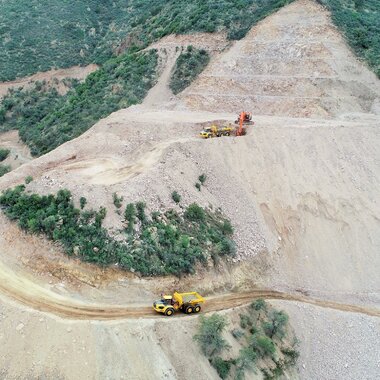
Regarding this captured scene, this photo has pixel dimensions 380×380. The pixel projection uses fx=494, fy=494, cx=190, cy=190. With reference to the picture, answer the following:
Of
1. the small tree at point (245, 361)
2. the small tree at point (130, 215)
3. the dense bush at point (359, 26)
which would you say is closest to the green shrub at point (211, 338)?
the small tree at point (245, 361)

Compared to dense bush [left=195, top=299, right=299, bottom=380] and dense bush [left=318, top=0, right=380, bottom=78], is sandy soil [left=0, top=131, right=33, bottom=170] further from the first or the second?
dense bush [left=318, top=0, right=380, bottom=78]

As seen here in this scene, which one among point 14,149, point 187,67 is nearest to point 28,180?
point 14,149

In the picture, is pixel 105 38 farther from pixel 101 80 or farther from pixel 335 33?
pixel 335 33

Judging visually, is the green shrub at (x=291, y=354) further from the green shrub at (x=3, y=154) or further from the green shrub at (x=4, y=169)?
the green shrub at (x=3, y=154)

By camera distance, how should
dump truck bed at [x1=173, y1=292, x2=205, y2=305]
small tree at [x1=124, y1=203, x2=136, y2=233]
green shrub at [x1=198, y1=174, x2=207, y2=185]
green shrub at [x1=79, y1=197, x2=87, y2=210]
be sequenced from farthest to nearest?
green shrub at [x1=198, y1=174, x2=207, y2=185]
green shrub at [x1=79, y1=197, x2=87, y2=210]
small tree at [x1=124, y1=203, x2=136, y2=233]
dump truck bed at [x1=173, y1=292, x2=205, y2=305]

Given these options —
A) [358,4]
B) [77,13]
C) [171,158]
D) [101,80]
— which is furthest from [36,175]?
[77,13]

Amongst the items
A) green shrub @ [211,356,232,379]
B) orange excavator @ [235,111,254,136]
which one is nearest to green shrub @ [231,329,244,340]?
green shrub @ [211,356,232,379]
